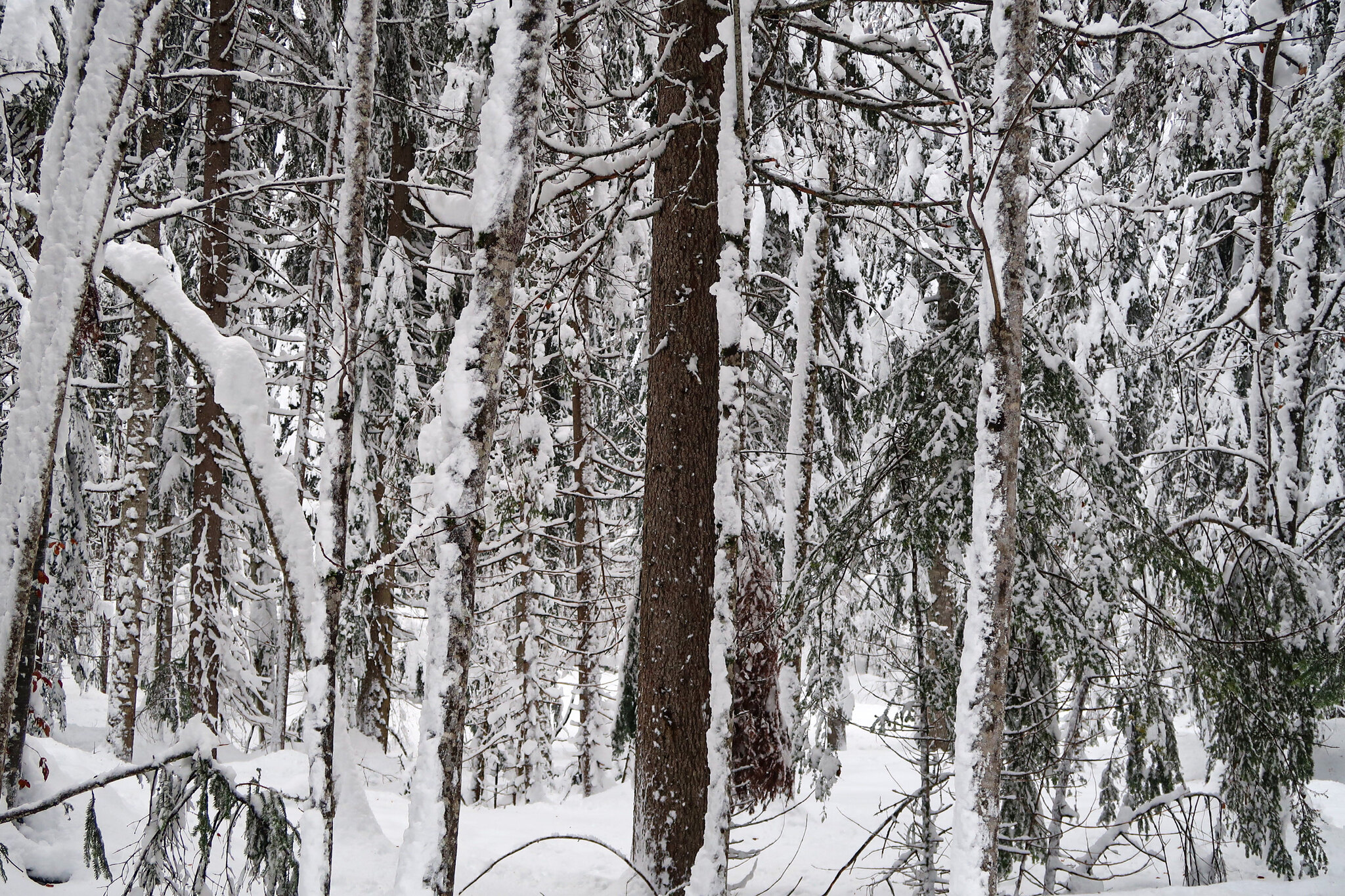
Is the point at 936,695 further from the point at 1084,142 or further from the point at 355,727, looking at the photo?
the point at 355,727

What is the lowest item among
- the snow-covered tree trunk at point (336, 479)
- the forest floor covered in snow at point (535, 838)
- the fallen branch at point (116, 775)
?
the forest floor covered in snow at point (535, 838)

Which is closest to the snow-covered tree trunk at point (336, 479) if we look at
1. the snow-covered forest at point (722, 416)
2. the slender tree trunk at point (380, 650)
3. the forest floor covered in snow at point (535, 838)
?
the snow-covered forest at point (722, 416)

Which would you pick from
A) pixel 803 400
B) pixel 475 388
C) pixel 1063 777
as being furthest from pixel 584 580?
pixel 475 388

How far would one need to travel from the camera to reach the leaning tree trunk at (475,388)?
11.5ft

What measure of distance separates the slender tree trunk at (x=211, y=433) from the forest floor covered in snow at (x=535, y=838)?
153 centimetres

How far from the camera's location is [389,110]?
1013 centimetres

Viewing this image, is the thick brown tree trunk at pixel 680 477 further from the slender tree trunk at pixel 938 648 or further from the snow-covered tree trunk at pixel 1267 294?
the snow-covered tree trunk at pixel 1267 294

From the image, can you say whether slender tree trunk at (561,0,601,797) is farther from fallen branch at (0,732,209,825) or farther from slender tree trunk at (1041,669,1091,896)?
fallen branch at (0,732,209,825)

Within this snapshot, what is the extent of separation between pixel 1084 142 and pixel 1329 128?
150cm

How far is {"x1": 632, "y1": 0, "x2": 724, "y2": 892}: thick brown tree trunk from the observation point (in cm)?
512

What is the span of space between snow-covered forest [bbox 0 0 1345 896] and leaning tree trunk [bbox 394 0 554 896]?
1.0 inches

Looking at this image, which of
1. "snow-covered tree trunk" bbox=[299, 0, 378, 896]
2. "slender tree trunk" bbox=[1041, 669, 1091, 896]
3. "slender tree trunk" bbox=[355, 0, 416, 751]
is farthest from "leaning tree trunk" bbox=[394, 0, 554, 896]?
"slender tree trunk" bbox=[355, 0, 416, 751]

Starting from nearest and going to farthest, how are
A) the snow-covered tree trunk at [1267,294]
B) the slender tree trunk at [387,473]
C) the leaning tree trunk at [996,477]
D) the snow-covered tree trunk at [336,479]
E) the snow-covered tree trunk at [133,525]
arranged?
the leaning tree trunk at [996,477], the snow-covered tree trunk at [336,479], the snow-covered tree trunk at [1267,294], the snow-covered tree trunk at [133,525], the slender tree trunk at [387,473]

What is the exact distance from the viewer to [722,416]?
4.60 m
